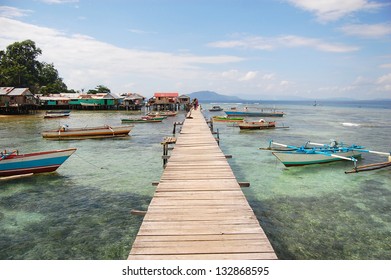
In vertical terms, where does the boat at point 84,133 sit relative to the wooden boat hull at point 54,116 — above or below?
below

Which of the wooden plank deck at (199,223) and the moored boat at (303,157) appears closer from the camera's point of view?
the wooden plank deck at (199,223)

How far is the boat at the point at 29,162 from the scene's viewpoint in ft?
42.5

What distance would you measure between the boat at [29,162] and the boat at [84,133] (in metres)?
13.0

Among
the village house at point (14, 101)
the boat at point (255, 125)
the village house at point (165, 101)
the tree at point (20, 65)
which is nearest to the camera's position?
the boat at point (255, 125)

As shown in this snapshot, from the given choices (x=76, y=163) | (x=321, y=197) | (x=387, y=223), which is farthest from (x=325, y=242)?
(x=76, y=163)

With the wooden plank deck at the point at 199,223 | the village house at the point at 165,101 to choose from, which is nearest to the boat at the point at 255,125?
the wooden plank deck at the point at 199,223

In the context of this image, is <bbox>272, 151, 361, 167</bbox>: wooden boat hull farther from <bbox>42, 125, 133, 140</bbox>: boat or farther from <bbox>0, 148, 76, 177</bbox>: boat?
<bbox>42, 125, 133, 140</bbox>: boat

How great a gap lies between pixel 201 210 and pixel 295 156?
10989 mm

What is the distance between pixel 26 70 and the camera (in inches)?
3036

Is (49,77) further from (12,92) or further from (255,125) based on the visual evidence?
(255,125)

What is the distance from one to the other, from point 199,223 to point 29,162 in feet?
39.0

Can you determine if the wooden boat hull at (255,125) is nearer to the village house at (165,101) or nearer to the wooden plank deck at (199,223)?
the wooden plank deck at (199,223)

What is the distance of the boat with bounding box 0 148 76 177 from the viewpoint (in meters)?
13.0

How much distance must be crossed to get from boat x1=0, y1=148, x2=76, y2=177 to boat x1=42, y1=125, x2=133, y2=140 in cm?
1297
